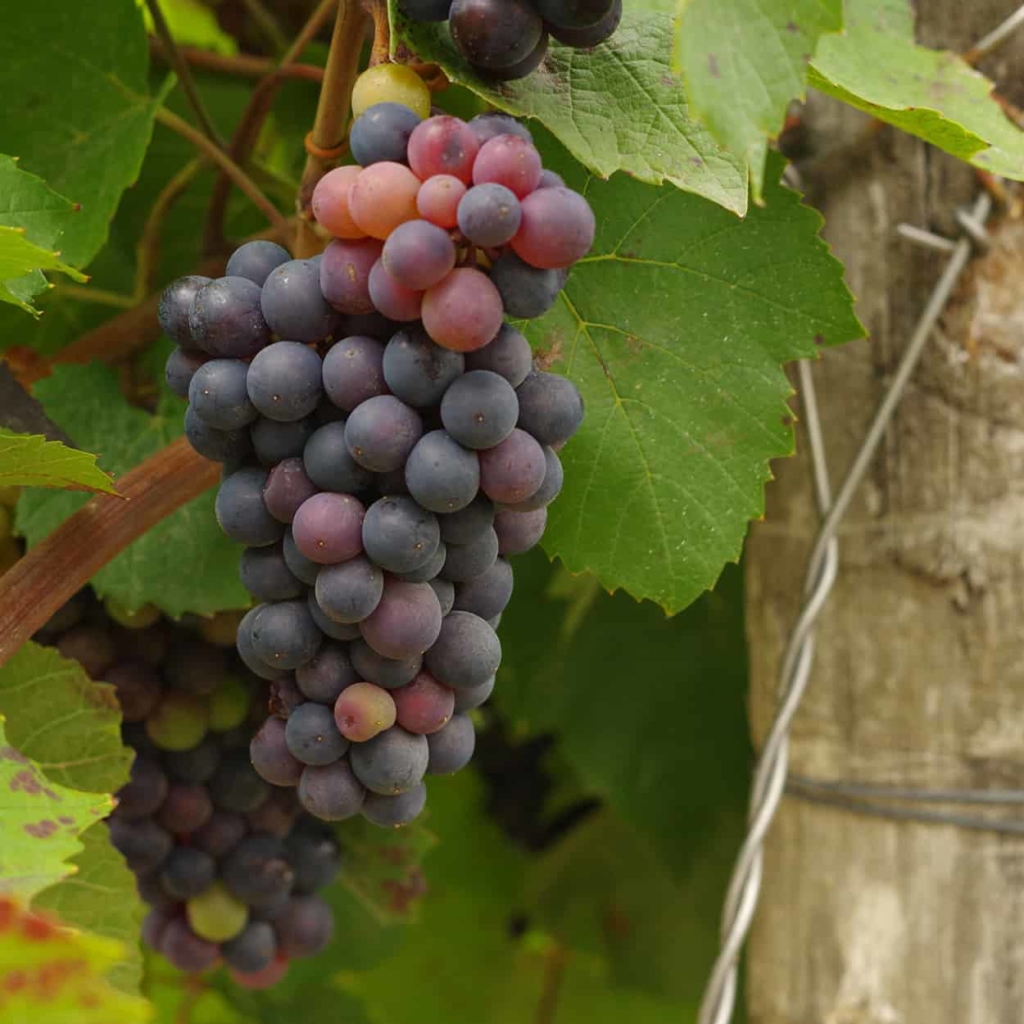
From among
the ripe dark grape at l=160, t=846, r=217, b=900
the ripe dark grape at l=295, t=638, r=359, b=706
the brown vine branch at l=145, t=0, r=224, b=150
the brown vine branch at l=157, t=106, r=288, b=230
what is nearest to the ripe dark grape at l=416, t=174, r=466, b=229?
the ripe dark grape at l=295, t=638, r=359, b=706

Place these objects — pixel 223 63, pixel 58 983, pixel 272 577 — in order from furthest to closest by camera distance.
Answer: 1. pixel 223 63
2. pixel 272 577
3. pixel 58 983

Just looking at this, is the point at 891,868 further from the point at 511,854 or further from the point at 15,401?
the point at 511,854

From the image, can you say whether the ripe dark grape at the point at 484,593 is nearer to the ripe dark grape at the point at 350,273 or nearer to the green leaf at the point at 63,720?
the ripe dark grape at the point at 350,273

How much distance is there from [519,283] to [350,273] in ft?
0.26

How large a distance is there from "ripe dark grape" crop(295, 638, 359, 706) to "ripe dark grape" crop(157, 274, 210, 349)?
0.54 ft

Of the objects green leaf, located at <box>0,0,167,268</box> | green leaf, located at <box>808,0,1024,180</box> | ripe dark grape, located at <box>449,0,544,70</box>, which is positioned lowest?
green leaf, located at <box>0,0,167,268</box>

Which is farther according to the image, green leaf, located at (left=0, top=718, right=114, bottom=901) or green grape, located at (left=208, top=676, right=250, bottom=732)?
green grape, located at (left=208, top=676, right=250, bottom=732)

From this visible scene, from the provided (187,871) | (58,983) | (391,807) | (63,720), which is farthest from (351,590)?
(187,871)

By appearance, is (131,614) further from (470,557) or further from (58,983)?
(58,983)

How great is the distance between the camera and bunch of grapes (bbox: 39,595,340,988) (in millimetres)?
878

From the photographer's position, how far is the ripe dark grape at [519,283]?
1.76ft

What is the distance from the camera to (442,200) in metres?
0.52

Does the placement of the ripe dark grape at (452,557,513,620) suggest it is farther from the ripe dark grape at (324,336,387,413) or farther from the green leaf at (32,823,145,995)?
the green leaf at (32,823,145,995)

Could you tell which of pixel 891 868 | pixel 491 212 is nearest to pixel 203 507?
pixel 491 212
